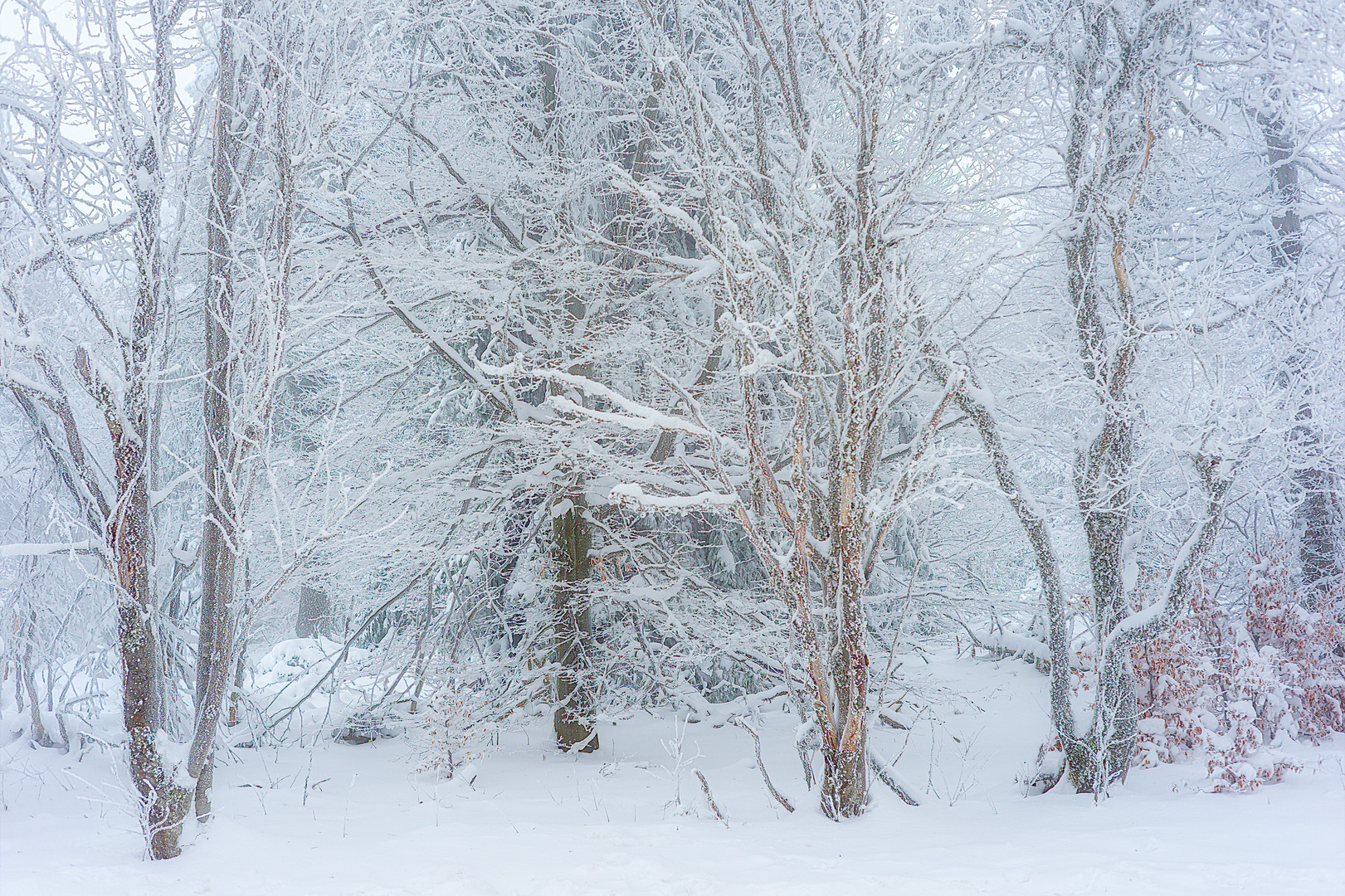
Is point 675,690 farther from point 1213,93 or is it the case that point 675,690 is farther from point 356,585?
point 1213,93

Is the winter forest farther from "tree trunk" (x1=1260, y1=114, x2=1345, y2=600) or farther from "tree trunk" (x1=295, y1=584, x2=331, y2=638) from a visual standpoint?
"tree trunk" (x1=295, y1=584, x2=331, y2=638)

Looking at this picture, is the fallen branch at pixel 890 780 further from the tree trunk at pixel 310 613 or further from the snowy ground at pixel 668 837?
the tree trunk at pixel 310 613

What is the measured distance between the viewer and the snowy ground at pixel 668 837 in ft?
12.3

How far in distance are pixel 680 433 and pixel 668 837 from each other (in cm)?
308

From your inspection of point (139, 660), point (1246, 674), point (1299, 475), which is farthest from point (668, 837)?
point (1299, 475)

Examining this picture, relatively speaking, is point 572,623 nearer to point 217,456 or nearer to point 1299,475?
point 217,456

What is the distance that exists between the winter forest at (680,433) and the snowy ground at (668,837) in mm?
45

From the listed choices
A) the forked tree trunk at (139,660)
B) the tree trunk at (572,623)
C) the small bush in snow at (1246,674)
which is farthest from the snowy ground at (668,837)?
the tree trunk at (572,623)

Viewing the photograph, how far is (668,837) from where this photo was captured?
15.1 ft

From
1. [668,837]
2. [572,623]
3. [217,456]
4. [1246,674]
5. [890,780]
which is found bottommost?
[668,837]

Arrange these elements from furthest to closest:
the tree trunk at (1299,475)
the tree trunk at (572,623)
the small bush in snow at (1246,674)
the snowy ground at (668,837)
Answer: the tree trunk at (572,623) < the tree trunk at (1299,475) < the small bush in snow at (1246,674) < the snowy ground at (668,837)

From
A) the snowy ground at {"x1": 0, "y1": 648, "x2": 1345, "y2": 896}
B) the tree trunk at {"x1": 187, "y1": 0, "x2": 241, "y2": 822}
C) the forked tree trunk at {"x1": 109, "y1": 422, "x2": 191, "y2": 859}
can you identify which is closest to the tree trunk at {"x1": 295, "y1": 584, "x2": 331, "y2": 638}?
the snowy ground at {"x1": 0, "y1": 648, "x2": 1345, "y2": 896}

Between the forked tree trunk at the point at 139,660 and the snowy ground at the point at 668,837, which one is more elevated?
the forked tree trunk at the point at 139,660

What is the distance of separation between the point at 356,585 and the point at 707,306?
4.29 meters
